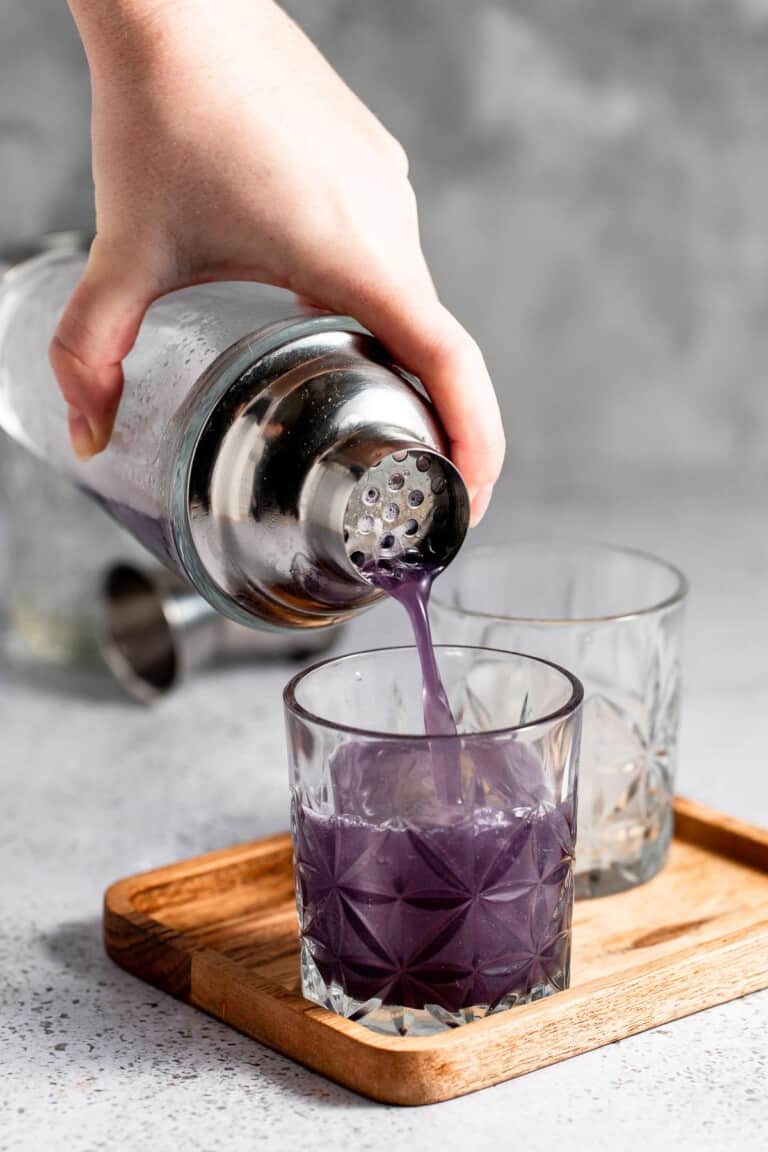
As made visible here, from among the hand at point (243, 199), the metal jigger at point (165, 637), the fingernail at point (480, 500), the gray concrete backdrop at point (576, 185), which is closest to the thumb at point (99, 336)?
the hand at point (243, 199)

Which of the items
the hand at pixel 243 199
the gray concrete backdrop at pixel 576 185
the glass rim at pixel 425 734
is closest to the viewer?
the glass rim at pixel 425 734

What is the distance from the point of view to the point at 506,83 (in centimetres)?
261

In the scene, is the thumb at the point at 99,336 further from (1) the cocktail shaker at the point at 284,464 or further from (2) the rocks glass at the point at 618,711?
(2) the rocks glass at the point at 618,711

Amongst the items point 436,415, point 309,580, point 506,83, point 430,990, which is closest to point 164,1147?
point 430,990

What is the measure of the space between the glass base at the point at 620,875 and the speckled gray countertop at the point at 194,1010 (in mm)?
163

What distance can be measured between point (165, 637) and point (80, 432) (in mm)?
658

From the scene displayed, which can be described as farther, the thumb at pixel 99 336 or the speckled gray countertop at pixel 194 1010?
the thumb at pixel 99 336

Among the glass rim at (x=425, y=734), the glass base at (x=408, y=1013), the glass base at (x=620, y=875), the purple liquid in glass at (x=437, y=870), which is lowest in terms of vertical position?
the glass base at (x=620, y=875)

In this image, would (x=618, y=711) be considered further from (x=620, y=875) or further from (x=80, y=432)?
(x=80, y=432)

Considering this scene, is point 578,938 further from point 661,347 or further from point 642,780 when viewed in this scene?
point 661,347

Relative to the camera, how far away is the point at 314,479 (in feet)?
3.26

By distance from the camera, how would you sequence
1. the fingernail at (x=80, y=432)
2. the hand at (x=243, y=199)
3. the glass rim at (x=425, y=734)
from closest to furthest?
the glass rim at (x=425, y=734), the hand at (x=243, y=199), the fingernail at (x=80, y=432)

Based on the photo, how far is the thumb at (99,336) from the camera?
117cm

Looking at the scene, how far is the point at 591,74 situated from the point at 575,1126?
1.96 m
